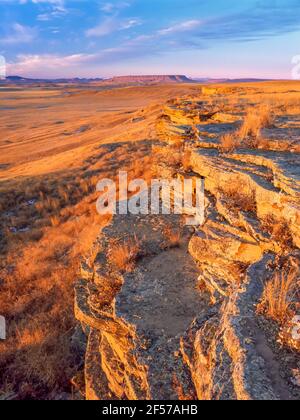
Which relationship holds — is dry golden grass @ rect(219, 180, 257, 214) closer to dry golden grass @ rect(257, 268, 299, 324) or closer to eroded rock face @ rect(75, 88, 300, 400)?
eroded rock face @ rect(75, 88, 300, 400)

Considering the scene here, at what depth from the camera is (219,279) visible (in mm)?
5441

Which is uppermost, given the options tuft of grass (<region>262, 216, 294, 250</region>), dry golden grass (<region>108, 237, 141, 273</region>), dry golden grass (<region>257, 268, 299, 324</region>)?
tuft of grass (<region>262, 216, 294, 250</region>)

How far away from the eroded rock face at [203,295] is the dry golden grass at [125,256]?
0.11 m

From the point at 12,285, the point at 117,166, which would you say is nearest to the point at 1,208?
the point at 117,166

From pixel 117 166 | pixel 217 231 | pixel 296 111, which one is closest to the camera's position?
pixel 217 231

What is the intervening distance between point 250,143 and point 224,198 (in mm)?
1970

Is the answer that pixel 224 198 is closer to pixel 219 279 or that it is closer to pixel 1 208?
pixel 219 279

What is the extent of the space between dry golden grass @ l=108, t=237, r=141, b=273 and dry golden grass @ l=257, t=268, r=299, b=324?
9.77ft

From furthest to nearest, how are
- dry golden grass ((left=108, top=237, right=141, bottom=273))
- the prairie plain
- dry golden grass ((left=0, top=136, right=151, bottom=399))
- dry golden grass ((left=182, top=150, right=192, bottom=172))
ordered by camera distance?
dry golden grass ((left=182, top=150, right=192, bottom=172)), dry golden grass ((left=0, top=136, right=151, bottom=399)), dry golden grass ((left=108, top=237, right=141, bottom=273)), the prairie plain

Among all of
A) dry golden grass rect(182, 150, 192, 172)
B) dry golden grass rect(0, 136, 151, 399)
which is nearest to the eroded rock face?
dry golden grass rect(182, 150, 192, 172)

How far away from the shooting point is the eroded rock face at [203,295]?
3.49 metres

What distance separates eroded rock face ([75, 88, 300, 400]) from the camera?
11.4 ft

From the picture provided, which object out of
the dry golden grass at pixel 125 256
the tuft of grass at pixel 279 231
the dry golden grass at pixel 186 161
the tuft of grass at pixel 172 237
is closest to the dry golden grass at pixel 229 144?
the dry golden grass at pixel 186 161

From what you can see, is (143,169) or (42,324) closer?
(42,324)
